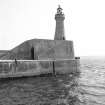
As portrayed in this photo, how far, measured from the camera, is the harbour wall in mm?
16953

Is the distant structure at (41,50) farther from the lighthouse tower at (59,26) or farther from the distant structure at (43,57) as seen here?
the lighthouse tower at (59,26)

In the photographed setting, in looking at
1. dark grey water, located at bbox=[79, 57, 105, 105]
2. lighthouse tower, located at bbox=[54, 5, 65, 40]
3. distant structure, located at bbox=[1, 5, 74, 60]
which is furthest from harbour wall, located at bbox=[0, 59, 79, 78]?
lighthouse tower, located at bbox=[54, 5, 65, 40]

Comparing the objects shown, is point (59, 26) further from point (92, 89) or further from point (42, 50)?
point (92, 89)

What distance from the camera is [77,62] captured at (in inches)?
916

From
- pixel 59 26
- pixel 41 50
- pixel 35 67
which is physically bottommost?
pixel 35 67

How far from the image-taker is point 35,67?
19.1 meters

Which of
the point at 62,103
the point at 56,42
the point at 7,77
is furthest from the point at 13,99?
the point at 56,42

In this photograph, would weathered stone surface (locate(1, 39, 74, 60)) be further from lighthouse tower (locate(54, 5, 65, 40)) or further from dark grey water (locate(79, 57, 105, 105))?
dark grey water (locate(79, 57, 105, 105))

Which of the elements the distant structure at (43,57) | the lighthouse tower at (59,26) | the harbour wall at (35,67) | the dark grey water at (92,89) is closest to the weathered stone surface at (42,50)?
the distant structure at (43,57)

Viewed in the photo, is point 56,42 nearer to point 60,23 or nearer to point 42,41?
point 42,41

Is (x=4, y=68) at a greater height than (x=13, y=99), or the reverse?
(x=4, y=68)

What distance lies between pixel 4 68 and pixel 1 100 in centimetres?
795

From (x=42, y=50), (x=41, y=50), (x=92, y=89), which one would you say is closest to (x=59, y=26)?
(x=42, y=50)

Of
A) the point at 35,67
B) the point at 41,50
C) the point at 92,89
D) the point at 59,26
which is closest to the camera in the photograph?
the point at 92,89
